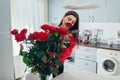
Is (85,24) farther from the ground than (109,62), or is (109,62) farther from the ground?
(85,24)

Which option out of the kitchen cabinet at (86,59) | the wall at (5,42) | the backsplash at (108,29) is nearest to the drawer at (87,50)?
the kitchen cabinet at (86,59)

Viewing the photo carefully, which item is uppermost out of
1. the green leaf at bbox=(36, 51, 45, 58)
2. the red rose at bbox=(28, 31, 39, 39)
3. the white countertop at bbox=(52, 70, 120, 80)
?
the red rose at bbox=(28, 31, 39, 39)

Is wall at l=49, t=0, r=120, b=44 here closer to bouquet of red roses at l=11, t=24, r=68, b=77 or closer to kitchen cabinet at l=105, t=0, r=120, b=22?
kitchen cabinet at l=105, t=0, r=120, b=22

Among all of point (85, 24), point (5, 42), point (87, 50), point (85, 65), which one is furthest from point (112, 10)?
point (5, 42)

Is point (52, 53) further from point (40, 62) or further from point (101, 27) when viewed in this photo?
point (101, 27)

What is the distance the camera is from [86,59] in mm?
3297

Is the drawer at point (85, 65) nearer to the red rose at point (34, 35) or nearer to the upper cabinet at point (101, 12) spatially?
the upper cabinet at point (101, 12)

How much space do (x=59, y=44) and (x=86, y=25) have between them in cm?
300

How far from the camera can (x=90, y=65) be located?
3227mm

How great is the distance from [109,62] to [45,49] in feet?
8.08

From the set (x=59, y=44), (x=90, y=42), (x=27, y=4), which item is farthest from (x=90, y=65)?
(x=59, y=44)

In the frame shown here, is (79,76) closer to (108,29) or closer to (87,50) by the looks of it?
(87,50)

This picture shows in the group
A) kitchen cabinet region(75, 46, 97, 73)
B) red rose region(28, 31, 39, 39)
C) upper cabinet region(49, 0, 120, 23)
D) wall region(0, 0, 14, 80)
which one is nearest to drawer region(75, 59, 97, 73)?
kitchen cabinet region(75, 46, 97, 73)

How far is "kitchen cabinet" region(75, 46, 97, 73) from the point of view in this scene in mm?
3162
